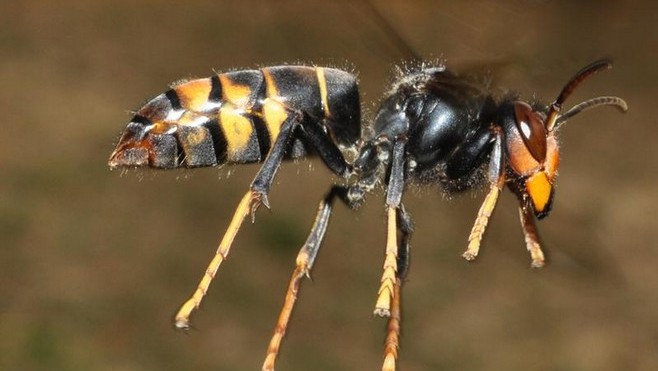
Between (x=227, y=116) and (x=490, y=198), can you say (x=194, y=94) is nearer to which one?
(x=227, y=116)

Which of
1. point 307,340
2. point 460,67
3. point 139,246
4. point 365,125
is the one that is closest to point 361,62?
point 365,125

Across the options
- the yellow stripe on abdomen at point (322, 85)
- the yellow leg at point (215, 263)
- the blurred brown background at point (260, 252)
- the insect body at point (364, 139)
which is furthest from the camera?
the blurred brown background at point (260, 252)

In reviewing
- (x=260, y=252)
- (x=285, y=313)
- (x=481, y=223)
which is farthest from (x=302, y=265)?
(x=260, y=252)

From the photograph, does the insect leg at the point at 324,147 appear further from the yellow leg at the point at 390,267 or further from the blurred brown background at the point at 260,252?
the blurred brown background at the point at 260,252

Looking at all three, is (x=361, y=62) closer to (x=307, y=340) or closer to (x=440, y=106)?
(x=440, y=106)

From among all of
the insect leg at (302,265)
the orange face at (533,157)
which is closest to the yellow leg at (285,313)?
the insect leg at (302,265)

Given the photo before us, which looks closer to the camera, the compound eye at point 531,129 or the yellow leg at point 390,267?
the yellow leg at point 390,267

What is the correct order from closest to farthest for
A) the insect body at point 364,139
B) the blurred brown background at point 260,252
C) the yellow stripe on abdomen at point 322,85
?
1. the insect body at point 364,139
2. the yellow stripe on abdomen at point 322,85
3. the blurred brown background at point 260,252
